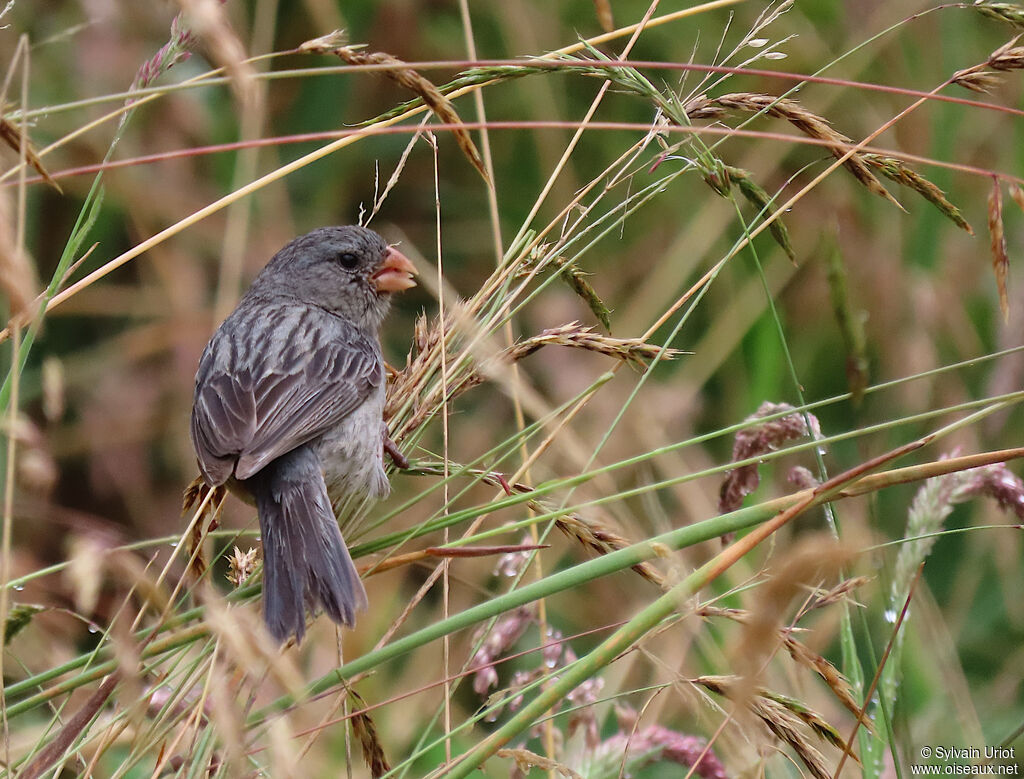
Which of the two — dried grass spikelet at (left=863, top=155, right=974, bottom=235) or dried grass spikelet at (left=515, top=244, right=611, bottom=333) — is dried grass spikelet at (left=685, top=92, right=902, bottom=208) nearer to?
dried grass spikelet at (left=863, top=155, right=974, bottom=235)

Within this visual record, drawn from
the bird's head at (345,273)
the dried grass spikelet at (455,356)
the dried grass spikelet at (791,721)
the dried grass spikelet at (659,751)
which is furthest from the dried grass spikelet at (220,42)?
the bird's head at (345,273)

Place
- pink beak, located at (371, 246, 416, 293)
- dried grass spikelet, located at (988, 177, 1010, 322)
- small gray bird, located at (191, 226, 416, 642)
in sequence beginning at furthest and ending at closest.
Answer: pink beak, located at (371, 246, 416, 293)
small gray bird, located at (191, 226, 416, 642)
dried grass spikelet, located at (988, 177, 1010, 322)

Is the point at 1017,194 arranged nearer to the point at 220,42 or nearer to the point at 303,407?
the point at 220,42

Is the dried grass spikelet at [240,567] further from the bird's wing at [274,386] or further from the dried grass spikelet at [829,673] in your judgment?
the dried grass spikelet at [829,673]

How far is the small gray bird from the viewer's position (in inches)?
98.3

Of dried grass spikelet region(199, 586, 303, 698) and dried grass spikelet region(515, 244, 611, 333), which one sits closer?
dried grass spikelet region(199, 586, 303, 698)

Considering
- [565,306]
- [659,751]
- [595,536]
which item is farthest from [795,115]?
[565,306]

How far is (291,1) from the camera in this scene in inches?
213

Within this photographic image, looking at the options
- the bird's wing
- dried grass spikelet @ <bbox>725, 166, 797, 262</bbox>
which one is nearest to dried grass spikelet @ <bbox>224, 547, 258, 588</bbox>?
the bird's wing

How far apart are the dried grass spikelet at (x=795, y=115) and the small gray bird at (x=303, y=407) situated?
3.85 feet

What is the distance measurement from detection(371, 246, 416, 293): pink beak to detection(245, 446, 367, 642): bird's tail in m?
0.95

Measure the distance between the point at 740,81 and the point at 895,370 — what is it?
149 cm

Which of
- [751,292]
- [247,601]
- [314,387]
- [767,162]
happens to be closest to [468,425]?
[751,292]

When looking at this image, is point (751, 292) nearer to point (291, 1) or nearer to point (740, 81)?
point (740, 81)
